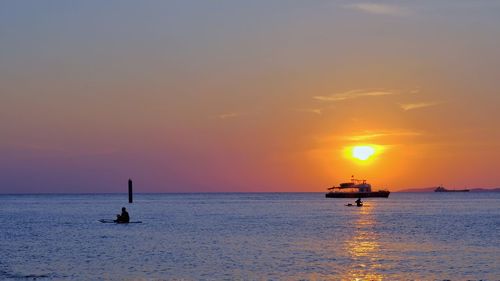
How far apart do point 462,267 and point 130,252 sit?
2540 cm

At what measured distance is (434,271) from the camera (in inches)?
1875

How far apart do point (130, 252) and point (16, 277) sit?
640 inches

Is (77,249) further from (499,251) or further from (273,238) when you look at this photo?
(499,251)

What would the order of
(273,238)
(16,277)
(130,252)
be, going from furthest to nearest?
(273,238), (130,252), (16,277)

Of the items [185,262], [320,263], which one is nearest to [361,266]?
[320,263]

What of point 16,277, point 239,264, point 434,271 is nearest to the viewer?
point 16,277

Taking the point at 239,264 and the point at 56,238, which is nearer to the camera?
the point at 239,264

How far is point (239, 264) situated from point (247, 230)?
37437 millimetres

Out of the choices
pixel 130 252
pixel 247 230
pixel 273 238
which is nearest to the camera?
pixel 130 252

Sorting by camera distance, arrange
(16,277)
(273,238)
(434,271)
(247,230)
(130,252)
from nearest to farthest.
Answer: (16,277), (434,271), (130,252), (273,238), (247,230)

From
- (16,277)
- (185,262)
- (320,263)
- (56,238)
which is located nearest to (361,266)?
(320,263)

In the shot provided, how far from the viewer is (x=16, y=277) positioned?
44.4 m

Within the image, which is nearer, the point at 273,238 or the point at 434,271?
the point at 434,271

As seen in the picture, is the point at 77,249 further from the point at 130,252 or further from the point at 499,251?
the point at 499,251
